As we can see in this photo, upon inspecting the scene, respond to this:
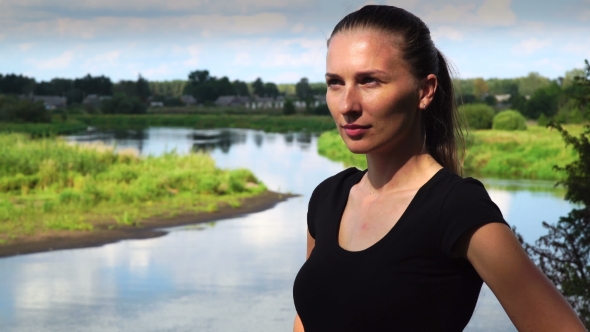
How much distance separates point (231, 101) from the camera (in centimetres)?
11025

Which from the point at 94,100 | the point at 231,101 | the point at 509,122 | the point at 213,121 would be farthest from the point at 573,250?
the point at 231,101

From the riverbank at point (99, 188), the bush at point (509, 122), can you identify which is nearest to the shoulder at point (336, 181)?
the riverbank at point (99, 188)

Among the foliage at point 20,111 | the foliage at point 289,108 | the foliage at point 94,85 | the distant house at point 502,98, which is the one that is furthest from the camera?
the foliage at point 94,85

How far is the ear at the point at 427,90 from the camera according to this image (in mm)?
1429

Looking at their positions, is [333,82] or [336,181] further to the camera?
[336,181]

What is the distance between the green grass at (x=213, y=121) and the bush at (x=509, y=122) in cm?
3061

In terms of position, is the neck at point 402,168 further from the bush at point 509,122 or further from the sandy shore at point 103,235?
the bush at point 509,122

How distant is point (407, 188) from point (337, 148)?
42.9 m

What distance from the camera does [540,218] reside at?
65.5ft

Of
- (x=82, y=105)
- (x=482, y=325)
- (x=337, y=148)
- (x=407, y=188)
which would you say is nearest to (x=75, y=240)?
(x=482, y=325)

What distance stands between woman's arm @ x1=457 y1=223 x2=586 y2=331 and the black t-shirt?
1.1 inches

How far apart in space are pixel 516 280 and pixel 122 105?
308ft

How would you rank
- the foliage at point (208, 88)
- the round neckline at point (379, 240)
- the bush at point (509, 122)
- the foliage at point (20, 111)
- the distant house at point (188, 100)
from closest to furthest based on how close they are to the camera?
the round neckline at point (379, 240) → the bush at point (509, 122) → the foliage at point (20, 111) → the distant house at point (188, 100) → the foliage at point (208, 88)

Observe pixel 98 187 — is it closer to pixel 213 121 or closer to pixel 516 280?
pixel 516 280
